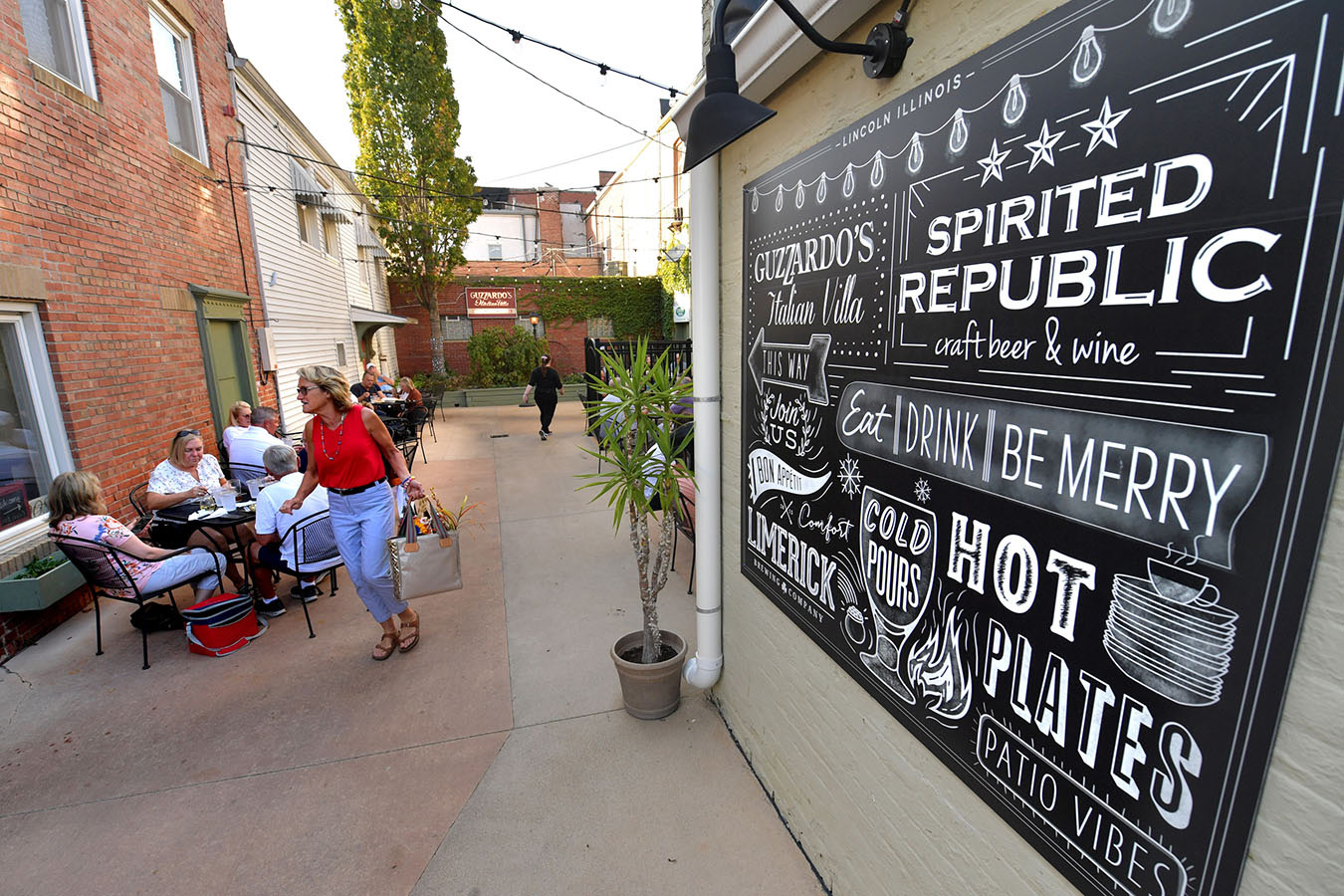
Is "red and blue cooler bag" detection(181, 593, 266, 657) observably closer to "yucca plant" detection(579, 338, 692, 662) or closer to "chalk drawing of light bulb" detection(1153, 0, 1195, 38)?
"yucca plant" detection(579, 338, 692, 662)

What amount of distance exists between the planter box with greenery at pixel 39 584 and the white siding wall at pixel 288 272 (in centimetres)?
517

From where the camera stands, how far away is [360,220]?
1600 centimetres

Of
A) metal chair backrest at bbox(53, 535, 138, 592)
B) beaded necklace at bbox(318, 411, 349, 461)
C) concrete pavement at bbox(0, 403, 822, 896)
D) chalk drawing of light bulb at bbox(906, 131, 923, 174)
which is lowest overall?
concrete pavement at bbox(0, 403, 822, 896)

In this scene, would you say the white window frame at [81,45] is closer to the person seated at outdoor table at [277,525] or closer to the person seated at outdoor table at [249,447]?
the person seated at outdoor table at [249,447]

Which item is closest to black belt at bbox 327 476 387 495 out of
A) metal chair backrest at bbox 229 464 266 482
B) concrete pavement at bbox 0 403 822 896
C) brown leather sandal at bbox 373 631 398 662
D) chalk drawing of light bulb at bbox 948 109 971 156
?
brown leather sandal at bbox 373 631 398 662

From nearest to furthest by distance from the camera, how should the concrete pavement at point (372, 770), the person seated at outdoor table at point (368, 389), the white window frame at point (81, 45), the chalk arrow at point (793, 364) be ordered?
the chalk arrow at point (793, 364) → the concrete pavement at point (372, 770) → the white window frame at point (81, 45) → the person seated at outdoor table at point (368, 389)

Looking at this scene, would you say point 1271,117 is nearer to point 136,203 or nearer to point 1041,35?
point 1041,35

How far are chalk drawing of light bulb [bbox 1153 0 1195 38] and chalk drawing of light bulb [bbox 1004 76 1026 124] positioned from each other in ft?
0.84

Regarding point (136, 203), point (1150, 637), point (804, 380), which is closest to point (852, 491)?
point (804, 380)

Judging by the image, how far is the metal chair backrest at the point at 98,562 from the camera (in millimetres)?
3525

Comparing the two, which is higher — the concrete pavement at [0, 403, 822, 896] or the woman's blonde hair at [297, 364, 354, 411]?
the woman's blonde hair at [297, 364, 354, 411]

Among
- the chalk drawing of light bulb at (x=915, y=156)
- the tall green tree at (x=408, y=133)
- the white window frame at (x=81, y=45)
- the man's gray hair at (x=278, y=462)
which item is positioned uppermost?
the tall green tree at (x=408, y=133)

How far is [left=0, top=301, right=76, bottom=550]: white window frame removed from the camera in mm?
4141

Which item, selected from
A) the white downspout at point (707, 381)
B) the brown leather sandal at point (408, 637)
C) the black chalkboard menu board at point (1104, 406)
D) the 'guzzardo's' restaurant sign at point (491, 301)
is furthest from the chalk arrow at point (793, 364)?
the 'guzzardo's' restaurant sign at point (491, 301)
